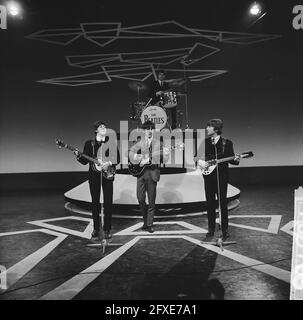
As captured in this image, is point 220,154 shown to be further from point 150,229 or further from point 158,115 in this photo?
point 158,115

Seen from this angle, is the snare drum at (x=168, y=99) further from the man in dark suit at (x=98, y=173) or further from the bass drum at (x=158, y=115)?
the man in dark suit at (x=98, y=173)

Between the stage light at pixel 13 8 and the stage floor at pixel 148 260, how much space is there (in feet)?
18.9

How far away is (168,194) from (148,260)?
268 centimetres

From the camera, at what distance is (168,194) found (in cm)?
668

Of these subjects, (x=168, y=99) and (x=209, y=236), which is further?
(x=168, y=99)

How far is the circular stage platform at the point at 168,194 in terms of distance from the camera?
647cm

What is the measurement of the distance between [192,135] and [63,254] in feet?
15.6

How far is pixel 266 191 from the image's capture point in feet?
29.8

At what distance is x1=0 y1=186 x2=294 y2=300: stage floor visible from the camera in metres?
3.17

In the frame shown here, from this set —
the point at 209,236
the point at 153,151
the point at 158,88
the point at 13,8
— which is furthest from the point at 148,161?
the point at 13,8

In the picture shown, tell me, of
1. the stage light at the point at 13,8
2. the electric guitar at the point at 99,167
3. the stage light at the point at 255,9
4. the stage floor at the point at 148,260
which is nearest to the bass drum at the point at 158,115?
the stage floor at the point at 148,260
